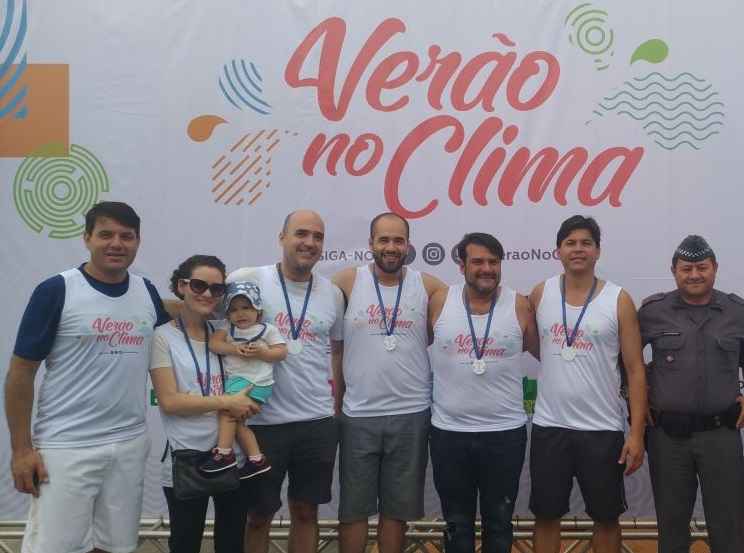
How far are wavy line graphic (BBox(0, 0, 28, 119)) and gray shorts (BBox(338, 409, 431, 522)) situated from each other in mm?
2378

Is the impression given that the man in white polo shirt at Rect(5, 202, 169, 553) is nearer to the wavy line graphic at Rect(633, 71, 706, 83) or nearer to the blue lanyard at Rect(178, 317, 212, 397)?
the blue lanyard at Rect(178, 317, 212, 397)

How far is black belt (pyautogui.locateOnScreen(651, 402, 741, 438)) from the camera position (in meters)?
2.76

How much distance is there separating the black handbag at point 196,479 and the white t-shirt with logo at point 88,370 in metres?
0.24

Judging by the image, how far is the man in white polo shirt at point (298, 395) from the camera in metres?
2.80

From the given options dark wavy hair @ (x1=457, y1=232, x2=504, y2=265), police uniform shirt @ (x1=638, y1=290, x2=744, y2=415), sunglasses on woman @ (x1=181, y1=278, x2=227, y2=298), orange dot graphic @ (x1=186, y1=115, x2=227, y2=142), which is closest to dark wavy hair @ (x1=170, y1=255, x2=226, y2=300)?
sunglasses on woman @ (x1=181, y1=278, x2=227, y2=298)

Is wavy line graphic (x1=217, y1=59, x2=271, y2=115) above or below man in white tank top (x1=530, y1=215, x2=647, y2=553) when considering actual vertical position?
above

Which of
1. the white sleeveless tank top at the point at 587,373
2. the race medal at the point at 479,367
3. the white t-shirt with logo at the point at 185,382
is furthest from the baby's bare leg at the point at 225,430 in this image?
the white sleeveless tank top at the point at 587,373

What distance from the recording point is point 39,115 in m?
3.52

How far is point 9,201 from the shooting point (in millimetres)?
3529

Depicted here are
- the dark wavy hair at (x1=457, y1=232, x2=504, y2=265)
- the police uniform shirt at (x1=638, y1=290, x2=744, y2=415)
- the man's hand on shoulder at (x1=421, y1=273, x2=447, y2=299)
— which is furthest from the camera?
the man's hand on shoulder at (x1=421, y1=273, x2=447, y2=299)

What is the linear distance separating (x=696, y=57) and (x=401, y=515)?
2703 millimetres

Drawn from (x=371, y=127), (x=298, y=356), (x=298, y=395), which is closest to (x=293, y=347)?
(x=298, y=356)

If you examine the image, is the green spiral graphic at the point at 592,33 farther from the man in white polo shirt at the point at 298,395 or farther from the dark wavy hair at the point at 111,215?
the dark wavy hair at the point at 111,215

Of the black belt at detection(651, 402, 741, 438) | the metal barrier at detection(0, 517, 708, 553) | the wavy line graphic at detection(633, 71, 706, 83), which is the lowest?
the metal barrier at detection(0, 517, 708, 553)
